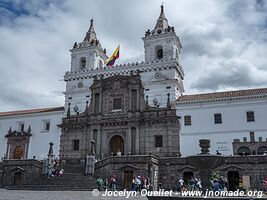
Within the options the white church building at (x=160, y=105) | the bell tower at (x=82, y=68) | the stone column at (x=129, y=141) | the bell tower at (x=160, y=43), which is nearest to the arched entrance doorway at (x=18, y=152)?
the white church building at (x=160, y=105)

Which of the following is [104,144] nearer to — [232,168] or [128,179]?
A: [128,179]

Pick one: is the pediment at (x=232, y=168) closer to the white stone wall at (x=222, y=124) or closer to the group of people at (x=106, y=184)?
the white stone wall at (x=222, y=124)

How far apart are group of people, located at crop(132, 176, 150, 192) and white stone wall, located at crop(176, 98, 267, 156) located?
8225mm

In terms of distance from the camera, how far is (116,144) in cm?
3691

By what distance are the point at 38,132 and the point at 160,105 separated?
55.8 feet

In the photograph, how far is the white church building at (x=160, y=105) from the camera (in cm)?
3231

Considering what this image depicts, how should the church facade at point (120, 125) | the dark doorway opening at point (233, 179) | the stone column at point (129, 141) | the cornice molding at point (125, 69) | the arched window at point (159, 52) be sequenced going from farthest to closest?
the arched window at point (159, 52) → the cornice molding at point (125, 69) → the stone column at point (129, 141) → the church facade at point (120, 125) → the dark doorway opening at point (233, 179)

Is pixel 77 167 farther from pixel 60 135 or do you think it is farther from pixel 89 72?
pixel 89 72

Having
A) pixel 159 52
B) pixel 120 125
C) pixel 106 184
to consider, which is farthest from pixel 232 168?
pixel 159 52

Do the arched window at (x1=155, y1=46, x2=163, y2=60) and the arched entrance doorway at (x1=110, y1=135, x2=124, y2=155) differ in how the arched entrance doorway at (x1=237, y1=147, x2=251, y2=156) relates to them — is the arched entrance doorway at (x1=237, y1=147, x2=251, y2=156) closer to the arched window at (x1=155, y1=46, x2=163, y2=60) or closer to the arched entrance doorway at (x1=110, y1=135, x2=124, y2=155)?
the arched entrance doorway at (x1=110, y1=135, x2=124, y2=155)

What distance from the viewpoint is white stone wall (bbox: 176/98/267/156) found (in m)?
31.9

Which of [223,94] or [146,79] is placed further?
[146,79]

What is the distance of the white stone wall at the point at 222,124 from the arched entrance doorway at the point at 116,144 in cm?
756

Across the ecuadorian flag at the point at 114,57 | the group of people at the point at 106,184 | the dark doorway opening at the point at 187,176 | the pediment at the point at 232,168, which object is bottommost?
the group of people at the point at 106,184
